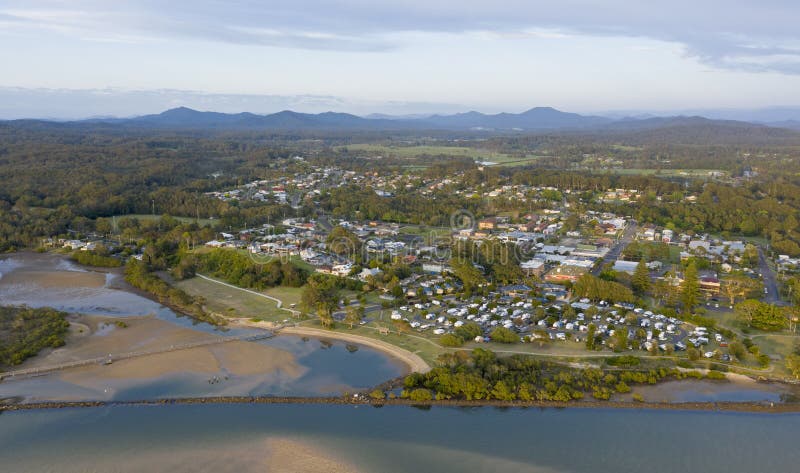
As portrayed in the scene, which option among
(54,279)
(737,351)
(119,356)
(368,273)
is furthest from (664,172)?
(119,356)

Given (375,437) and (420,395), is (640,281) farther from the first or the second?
(375,437)

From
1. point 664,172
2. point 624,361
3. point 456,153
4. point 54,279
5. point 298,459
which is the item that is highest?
point 456,153

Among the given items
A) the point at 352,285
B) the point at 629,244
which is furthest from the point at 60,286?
the point at 629,244

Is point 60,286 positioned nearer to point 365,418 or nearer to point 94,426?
point 94,426

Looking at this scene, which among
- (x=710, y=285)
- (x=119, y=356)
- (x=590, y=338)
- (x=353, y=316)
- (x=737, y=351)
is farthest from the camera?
(x=710, y=285)

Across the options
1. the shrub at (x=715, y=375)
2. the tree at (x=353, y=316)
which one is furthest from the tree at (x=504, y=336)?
the shrub at (x=715, y=375)

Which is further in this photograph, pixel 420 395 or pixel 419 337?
pixel 419 337
